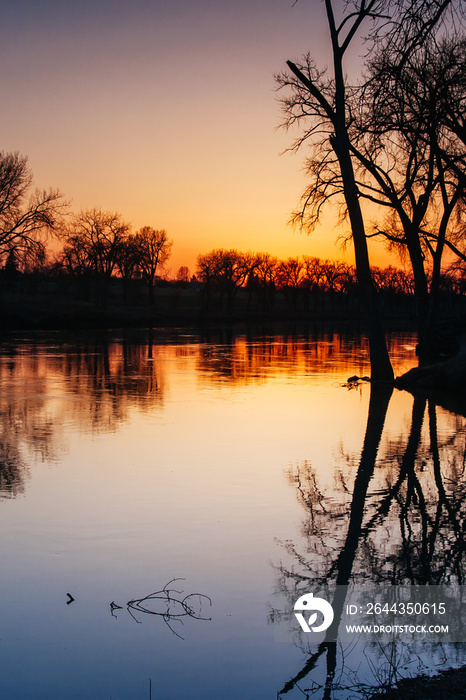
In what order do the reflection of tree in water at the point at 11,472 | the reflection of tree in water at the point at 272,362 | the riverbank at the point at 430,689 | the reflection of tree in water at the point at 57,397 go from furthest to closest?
the reflection of tree in water at the point at 272,362 < the reflection of tree in water at the point at 57,397 < the reflection of tree in water at the point at 11,472 < the riverbank at the point at 430,689

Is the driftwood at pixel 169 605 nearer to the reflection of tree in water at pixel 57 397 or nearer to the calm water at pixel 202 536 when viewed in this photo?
the calm water at pixel 202 536

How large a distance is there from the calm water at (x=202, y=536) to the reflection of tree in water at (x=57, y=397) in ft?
0.29

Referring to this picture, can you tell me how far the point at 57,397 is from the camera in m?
16.8

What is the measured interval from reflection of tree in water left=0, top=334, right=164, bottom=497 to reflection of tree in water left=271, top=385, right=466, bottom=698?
12.4 ft

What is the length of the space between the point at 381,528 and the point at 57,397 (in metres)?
11.7

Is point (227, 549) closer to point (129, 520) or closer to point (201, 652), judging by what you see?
point (129, 520)

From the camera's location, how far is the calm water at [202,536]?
415 centimetres

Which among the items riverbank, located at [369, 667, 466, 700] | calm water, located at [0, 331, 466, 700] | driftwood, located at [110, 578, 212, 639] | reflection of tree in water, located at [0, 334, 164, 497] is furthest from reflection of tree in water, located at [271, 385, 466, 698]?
reflection of tree in water, located at [0, 334, 164, 497]

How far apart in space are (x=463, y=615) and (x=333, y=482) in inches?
151

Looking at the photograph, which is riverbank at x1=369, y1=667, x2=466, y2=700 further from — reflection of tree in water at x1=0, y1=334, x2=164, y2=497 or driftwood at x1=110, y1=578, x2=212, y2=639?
reflection of tree in water at x1=0, y1=334, x2=164, y2=497

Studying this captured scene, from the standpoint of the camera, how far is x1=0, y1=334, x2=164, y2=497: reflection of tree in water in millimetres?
10438

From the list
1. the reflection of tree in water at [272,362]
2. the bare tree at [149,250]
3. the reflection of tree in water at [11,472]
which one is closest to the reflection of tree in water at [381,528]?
the reflection of tree in water at [11,472]

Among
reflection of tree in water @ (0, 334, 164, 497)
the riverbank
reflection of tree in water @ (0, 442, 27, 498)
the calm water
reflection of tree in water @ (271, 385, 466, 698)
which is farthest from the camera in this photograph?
reflection of tree in water @ (0, 334, 164, 497)

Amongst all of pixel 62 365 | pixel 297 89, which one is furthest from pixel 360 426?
pixel 62 365
